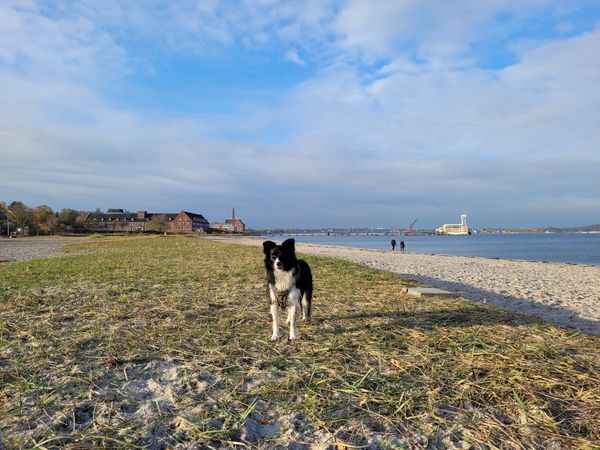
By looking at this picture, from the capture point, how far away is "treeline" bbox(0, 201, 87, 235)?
106312 millimetres

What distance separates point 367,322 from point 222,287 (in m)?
4.50

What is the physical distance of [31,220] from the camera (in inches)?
4345

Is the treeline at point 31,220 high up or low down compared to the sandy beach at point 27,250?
up

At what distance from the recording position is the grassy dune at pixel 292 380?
3.06 meters

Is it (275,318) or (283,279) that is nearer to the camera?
(275,318)

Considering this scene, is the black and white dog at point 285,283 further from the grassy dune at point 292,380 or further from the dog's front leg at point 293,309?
the grassy dune at point 292,380

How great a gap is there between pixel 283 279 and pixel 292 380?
2011 millimetres

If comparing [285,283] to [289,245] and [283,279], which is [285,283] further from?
[289,245]

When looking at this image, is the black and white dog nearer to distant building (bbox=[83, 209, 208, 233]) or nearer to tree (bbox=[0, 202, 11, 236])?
tree (bbox=[0, 202, 11, 236])

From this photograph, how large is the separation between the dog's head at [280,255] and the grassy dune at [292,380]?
0.96m

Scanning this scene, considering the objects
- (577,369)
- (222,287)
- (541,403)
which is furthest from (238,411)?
(222,287)

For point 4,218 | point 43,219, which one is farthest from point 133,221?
point 4,218

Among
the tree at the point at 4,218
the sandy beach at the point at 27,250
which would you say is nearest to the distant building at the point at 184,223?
the tree at the point at 4,218

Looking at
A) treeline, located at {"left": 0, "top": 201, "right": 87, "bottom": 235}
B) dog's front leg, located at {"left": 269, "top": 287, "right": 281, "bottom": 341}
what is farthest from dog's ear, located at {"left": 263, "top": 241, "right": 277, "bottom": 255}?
treeline, located at {"left": 0, "top": 201, "right": 87, "bottom": 235}
